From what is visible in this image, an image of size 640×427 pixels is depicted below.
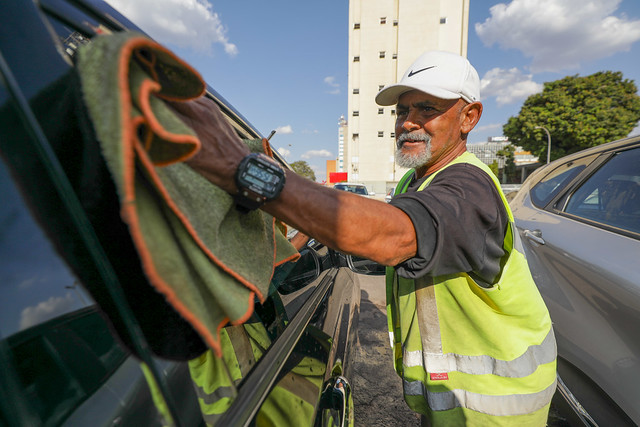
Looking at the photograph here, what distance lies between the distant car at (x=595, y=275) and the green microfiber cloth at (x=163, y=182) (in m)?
1.66

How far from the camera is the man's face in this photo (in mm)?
1442

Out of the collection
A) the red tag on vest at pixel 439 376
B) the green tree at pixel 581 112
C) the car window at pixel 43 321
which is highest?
the green tree at pixel 581 112

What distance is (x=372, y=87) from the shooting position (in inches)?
1224

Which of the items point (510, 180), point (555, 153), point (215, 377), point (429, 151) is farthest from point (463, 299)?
point (510, 180)

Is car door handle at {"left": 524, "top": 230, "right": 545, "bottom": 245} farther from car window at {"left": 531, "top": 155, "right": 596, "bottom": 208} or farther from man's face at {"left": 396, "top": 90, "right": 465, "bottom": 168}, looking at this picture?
man's face at {"left": 396, "top": 90, "right": 465, "bottom": 168}

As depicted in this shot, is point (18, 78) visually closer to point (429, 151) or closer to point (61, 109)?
point (61, 109)

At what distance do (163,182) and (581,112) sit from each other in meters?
32.0

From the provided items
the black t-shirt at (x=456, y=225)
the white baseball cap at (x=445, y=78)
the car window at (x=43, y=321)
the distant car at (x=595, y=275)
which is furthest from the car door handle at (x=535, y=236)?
the car window at (x=43, y=321)

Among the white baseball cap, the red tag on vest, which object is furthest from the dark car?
the white baseball cap

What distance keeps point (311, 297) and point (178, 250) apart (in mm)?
1090

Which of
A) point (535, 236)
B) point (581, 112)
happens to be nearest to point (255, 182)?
Result: point (535, 236)

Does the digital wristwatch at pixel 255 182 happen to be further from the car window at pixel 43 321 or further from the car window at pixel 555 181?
the car window at pixel 555 181

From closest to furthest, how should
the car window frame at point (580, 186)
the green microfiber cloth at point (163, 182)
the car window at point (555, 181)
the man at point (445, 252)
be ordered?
the green microfiber cloth at point (163, 182)
the man at point (445, 252)
the car window frame at point (580, 186)
the car window at point (555, 181)

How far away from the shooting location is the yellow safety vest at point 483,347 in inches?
48.3
